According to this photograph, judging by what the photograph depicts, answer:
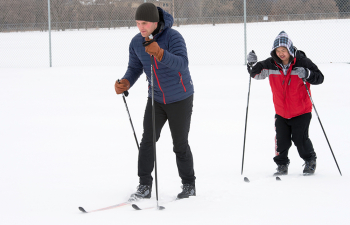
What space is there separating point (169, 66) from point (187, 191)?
95 cm

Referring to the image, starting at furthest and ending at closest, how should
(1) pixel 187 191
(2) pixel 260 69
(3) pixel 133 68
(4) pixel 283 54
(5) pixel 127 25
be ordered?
(5) pixel 127 25, (2) pixel 260 69, (4) pixel 283 54, (3) pixel 133 68, (1) pixel 187 191

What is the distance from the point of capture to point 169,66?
2.25m

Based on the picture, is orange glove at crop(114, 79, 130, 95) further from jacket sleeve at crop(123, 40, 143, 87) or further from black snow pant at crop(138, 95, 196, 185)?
black snow pant at crop(138, 95, 196, 185)

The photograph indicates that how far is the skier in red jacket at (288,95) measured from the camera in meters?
3.03

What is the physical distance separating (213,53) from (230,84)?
12.7ft

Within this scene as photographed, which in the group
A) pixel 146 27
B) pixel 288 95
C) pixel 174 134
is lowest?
pixel 174 134

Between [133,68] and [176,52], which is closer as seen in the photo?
[176,52]

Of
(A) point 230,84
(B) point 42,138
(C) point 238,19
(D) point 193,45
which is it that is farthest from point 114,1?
(B) point 42,138

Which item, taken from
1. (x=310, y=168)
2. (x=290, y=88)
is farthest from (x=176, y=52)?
(x=310, y=168)

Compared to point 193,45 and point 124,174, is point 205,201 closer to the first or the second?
point 124,174

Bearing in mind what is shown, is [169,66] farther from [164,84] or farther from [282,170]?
[282,170]

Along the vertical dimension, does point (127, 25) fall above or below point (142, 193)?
above

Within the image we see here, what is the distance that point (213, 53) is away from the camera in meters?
11.2

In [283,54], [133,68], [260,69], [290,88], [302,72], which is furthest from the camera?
[260,69]
